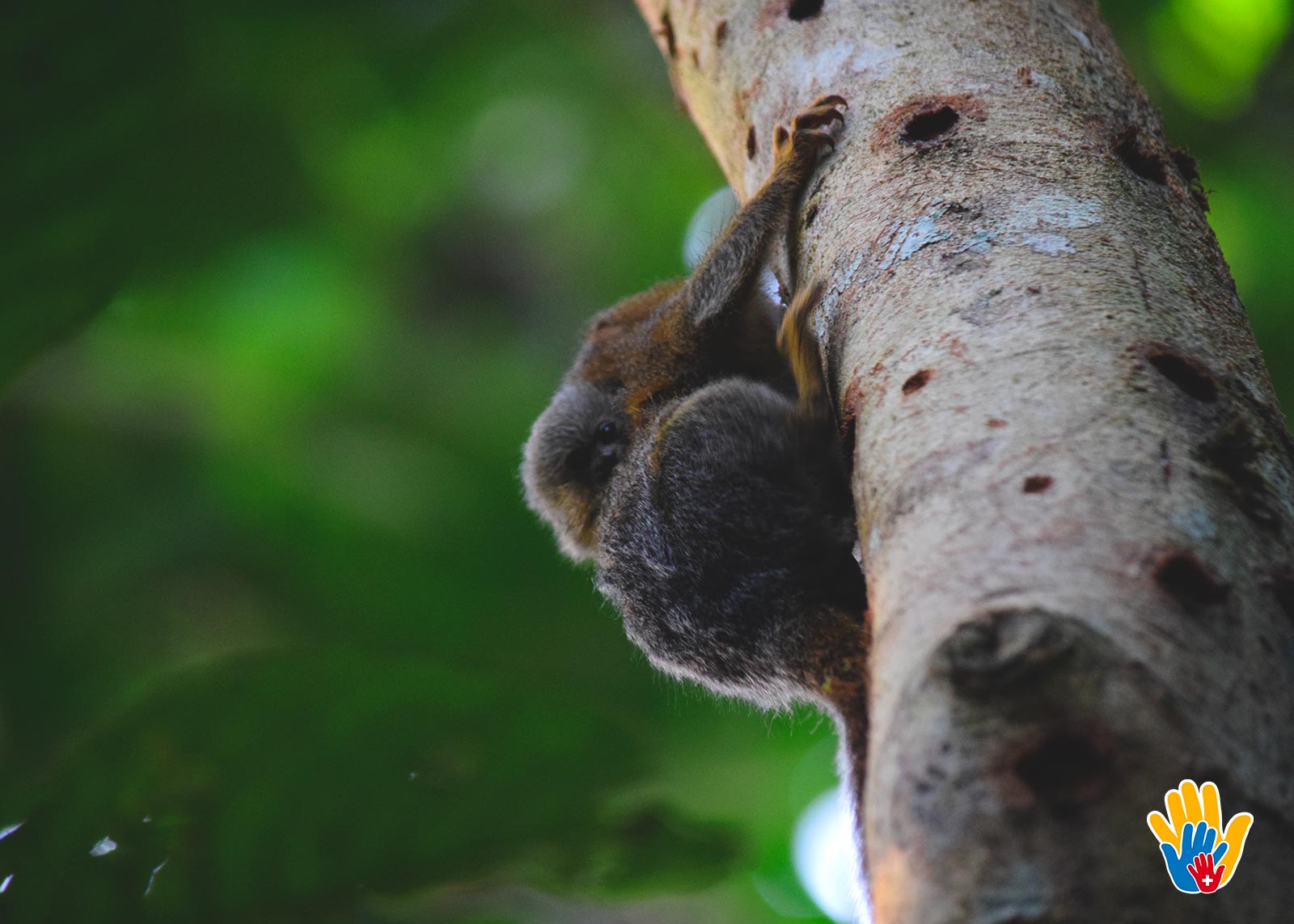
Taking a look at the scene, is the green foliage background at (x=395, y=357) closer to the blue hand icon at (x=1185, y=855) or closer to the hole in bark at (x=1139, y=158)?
the blue hand icon at (x=1185, y=855)

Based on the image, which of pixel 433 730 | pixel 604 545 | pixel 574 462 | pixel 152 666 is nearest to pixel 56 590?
pixel 152 666

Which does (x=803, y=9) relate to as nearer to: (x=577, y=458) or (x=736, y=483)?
(x=736, y=483)

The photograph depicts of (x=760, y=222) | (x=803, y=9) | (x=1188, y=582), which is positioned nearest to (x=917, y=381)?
(x=1188, y=582)

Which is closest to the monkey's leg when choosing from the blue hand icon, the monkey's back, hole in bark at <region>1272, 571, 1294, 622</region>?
the monkey's back

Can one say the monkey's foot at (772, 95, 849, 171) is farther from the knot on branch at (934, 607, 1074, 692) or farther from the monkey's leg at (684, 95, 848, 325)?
the knot on branch at (934, 607, 1074, 692)

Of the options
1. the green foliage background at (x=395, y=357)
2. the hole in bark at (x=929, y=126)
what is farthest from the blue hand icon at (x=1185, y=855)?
the green foliage background at (x=395, y=357)

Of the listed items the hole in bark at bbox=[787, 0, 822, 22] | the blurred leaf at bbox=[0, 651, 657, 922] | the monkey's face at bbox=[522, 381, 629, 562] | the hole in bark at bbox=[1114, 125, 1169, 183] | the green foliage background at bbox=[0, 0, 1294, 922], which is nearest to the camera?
the blurred leaf at bbox=[0, 651, 657, 922]

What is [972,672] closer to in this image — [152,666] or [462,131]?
[152,666]
